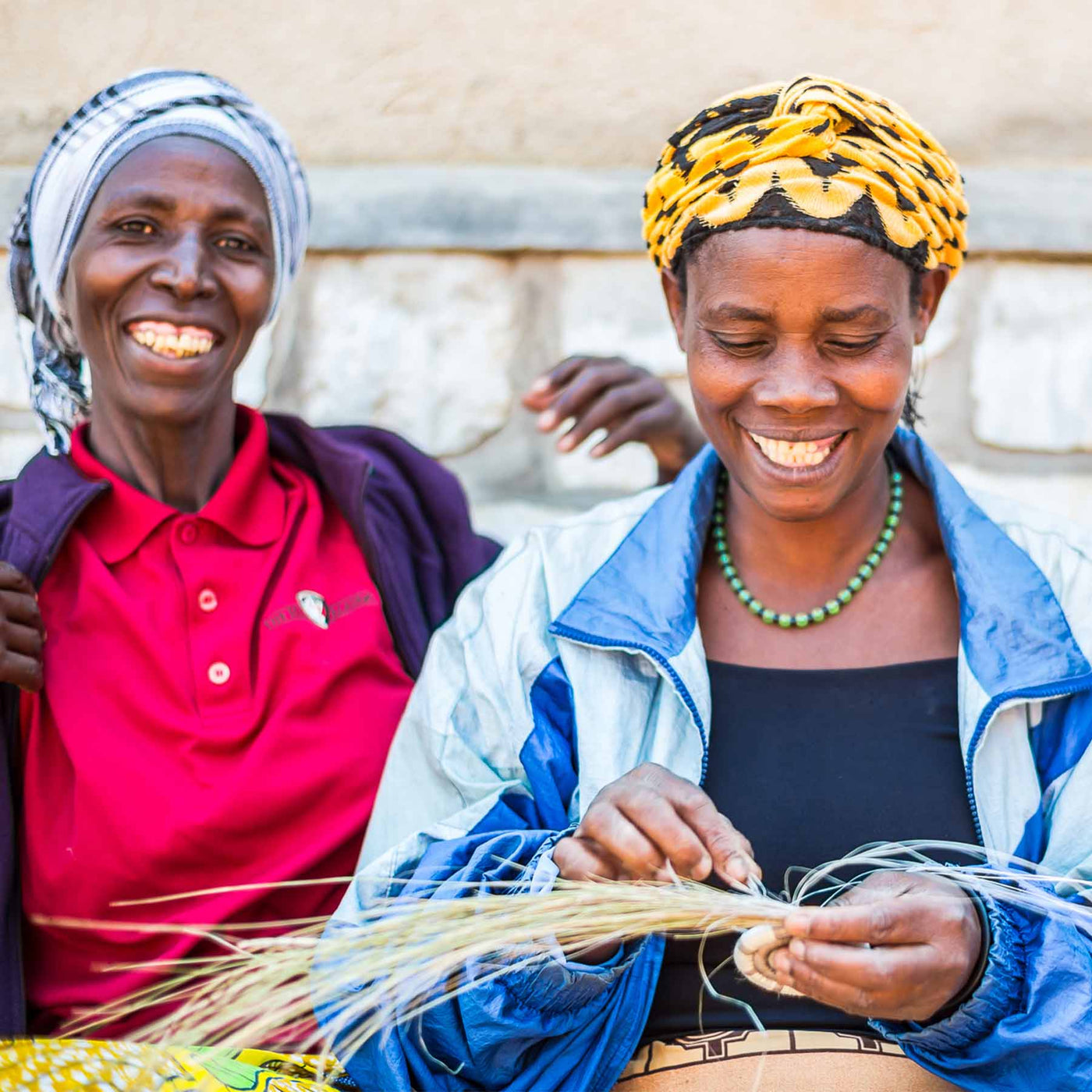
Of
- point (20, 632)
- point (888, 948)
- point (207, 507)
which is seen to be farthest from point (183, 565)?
point (888, 948)

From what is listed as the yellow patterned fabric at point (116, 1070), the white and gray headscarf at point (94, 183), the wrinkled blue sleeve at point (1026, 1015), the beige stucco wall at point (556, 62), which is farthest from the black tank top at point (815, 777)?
the beige stucco wall at point (556, 62)

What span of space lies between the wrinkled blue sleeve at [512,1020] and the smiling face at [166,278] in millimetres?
1027

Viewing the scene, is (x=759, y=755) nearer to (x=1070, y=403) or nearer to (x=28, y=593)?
(x=28, y=593)

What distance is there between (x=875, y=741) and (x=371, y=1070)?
815 mm

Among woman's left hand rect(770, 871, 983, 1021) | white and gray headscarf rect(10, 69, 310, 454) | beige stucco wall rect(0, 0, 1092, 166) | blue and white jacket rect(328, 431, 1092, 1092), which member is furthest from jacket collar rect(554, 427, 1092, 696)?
beige stucco wall rect(0, 0, 1092, 166)

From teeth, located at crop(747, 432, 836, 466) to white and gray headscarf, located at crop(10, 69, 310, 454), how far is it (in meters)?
1.07

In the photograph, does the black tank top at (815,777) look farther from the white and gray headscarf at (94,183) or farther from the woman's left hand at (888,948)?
the white and gray headscarf at (94,183)

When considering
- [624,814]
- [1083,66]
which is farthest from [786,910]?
[1083,66]

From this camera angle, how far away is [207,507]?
2.68 m

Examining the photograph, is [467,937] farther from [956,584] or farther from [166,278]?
[166,278]

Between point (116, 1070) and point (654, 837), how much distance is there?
0.74 m

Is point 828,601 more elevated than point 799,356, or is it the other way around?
point 799,356

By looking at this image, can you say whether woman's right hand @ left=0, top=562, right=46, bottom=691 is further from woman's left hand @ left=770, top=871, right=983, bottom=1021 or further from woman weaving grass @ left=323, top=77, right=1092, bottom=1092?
woman's left hand @ left=770, top=871, right=983, bottom=1021

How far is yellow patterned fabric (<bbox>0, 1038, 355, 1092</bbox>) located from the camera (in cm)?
192
